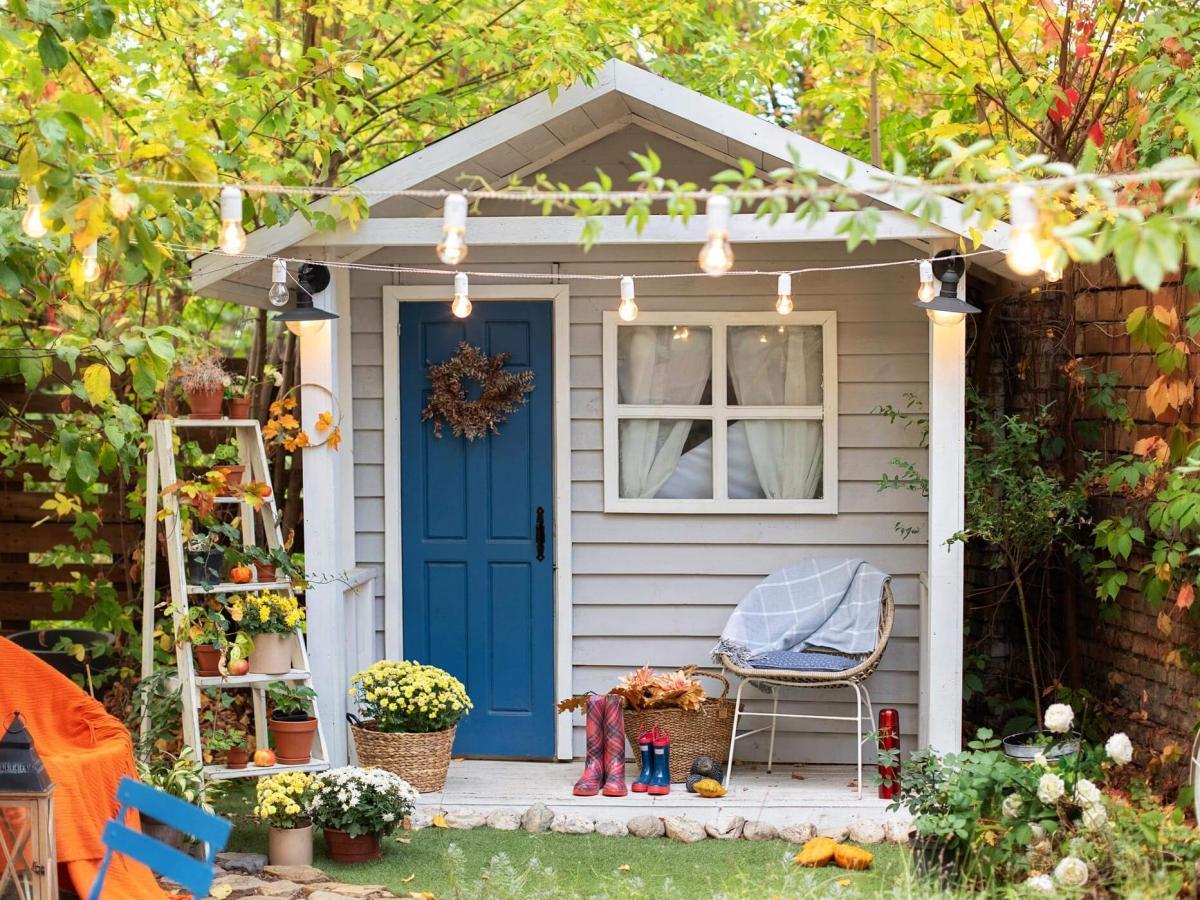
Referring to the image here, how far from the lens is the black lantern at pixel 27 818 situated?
377cm

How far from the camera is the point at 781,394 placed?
6.07m

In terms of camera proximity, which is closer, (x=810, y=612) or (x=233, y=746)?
(x=233, y=746)

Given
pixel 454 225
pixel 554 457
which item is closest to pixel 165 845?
pixel 454 225

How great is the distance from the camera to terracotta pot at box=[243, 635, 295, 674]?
5164 mm

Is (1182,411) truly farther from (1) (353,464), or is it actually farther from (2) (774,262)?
(1) (353,464)

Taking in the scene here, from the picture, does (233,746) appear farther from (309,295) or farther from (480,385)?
(480,385)

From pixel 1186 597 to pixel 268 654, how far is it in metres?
3.43

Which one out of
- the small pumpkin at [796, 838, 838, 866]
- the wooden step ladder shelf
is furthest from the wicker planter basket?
the small pumpkin at [796, 838, 838, 866]

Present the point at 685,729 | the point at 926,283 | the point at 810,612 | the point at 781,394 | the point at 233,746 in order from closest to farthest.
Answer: the point at 926,283, the point at 233,746, the point at 685,729, the point at 810,612, the point at 781,394

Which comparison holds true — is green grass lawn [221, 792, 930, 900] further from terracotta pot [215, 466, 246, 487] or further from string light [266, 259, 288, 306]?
string light [266, 259, 288, 306]

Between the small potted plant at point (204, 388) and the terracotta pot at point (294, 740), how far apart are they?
129 cm

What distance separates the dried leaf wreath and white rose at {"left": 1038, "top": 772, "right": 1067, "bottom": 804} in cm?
292

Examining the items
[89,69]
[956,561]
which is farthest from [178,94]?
[956,561]

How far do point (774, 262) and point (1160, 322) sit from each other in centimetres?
177
